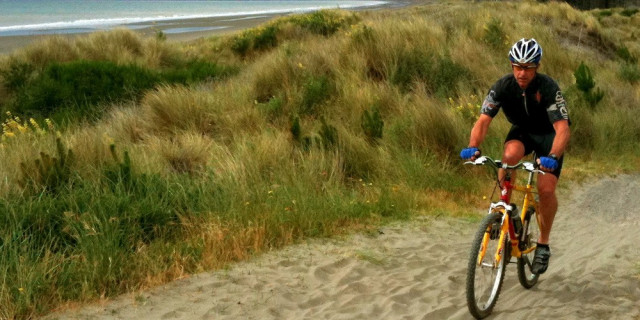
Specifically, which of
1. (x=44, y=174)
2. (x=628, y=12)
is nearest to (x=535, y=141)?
(x=44, y=174)

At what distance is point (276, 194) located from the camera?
6965 mm

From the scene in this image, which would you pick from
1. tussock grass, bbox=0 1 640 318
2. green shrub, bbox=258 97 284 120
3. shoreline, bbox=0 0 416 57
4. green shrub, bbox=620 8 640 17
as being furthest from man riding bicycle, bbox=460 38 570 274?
green shrub, bbox=620 8 640 17

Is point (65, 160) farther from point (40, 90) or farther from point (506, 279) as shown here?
point (40, 90)

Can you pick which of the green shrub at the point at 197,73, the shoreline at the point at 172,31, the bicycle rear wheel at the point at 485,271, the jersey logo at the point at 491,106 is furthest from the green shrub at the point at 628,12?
the bicycle rear wheel at the point at 485,271

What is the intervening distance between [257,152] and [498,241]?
12.3 feet

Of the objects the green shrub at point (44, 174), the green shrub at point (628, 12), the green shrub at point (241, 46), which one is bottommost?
the green shrub at point (628, 12)

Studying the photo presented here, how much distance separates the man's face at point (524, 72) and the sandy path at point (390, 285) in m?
1.54

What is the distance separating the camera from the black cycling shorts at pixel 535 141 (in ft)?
16.6

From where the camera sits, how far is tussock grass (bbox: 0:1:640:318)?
570 cm

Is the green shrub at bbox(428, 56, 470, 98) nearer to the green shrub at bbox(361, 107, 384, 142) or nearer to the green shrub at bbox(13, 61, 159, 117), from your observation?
the green shrub at bbox(361, 107, 384, 142)

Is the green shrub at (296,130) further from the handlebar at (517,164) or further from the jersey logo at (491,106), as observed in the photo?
the handlebar at (517,164)

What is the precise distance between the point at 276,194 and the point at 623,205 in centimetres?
411

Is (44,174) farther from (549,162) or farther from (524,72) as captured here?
(549,162)

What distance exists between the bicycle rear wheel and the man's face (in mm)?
893
